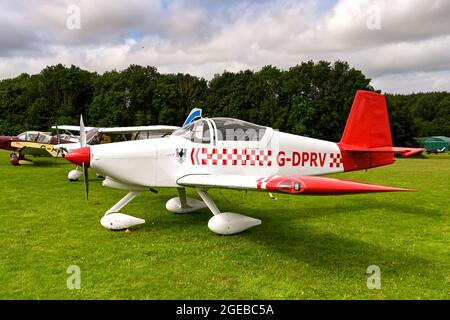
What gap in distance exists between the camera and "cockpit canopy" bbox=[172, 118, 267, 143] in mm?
6495

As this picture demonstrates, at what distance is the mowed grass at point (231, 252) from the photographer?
4.14m

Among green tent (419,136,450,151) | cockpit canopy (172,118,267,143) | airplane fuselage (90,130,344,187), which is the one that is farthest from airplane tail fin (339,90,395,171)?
green tent (419,136,450,151)

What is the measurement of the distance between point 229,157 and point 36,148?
15.5 meters

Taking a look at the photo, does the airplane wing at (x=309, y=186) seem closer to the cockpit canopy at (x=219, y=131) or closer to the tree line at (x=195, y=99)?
the cockpit canopy at (x=219, y=131)

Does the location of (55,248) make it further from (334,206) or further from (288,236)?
(334,206)

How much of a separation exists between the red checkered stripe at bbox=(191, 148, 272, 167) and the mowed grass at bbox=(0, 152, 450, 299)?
1.27m

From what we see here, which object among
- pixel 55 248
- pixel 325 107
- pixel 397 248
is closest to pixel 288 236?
pixel 397 248

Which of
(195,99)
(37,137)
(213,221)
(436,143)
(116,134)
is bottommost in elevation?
(436,143)

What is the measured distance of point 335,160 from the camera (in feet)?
25.5

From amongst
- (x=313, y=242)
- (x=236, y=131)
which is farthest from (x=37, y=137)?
(x=313, y=242)

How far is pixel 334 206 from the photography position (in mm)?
8969

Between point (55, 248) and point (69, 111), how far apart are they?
201ft

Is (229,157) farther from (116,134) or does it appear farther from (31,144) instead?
(31,144)

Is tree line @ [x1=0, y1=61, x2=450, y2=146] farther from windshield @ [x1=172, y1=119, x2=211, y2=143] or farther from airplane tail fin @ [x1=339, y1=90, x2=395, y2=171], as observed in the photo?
windshield @ [x1=172, y1=119, x2=211, y2=143]
